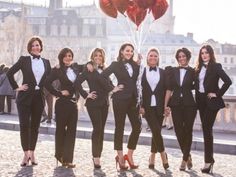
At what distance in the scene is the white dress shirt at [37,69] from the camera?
8688 mm

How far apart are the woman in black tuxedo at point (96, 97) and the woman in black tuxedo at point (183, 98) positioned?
3.29 ft

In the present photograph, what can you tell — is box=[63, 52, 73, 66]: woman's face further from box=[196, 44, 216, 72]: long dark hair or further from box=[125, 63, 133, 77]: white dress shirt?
box=[196, 44, 216, 72]: long dark hair

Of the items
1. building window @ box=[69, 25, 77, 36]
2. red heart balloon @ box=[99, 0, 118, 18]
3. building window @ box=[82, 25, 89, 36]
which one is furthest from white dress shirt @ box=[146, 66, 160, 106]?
building window @ box=[69, 25, 77, 36]

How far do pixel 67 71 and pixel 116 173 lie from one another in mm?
1760

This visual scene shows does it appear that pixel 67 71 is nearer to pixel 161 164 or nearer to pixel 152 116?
pixel 152 116

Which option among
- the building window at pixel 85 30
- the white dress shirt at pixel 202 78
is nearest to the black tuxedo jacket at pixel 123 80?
the white dress shirt at pixel 202 78

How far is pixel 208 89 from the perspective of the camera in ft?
27.3

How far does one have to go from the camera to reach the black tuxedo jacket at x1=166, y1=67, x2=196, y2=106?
27.6 ft

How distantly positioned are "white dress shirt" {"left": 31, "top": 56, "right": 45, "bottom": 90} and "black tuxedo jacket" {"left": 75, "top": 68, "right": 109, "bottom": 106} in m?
0.64

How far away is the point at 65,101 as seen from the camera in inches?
338

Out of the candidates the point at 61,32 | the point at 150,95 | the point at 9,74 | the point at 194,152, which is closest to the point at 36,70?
the point at 9,74

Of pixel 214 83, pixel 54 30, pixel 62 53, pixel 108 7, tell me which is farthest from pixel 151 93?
pixel 54 30

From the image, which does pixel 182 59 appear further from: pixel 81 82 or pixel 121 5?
pixel 81 82

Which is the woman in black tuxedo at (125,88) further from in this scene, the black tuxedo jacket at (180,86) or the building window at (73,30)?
the building window at (73,30)
